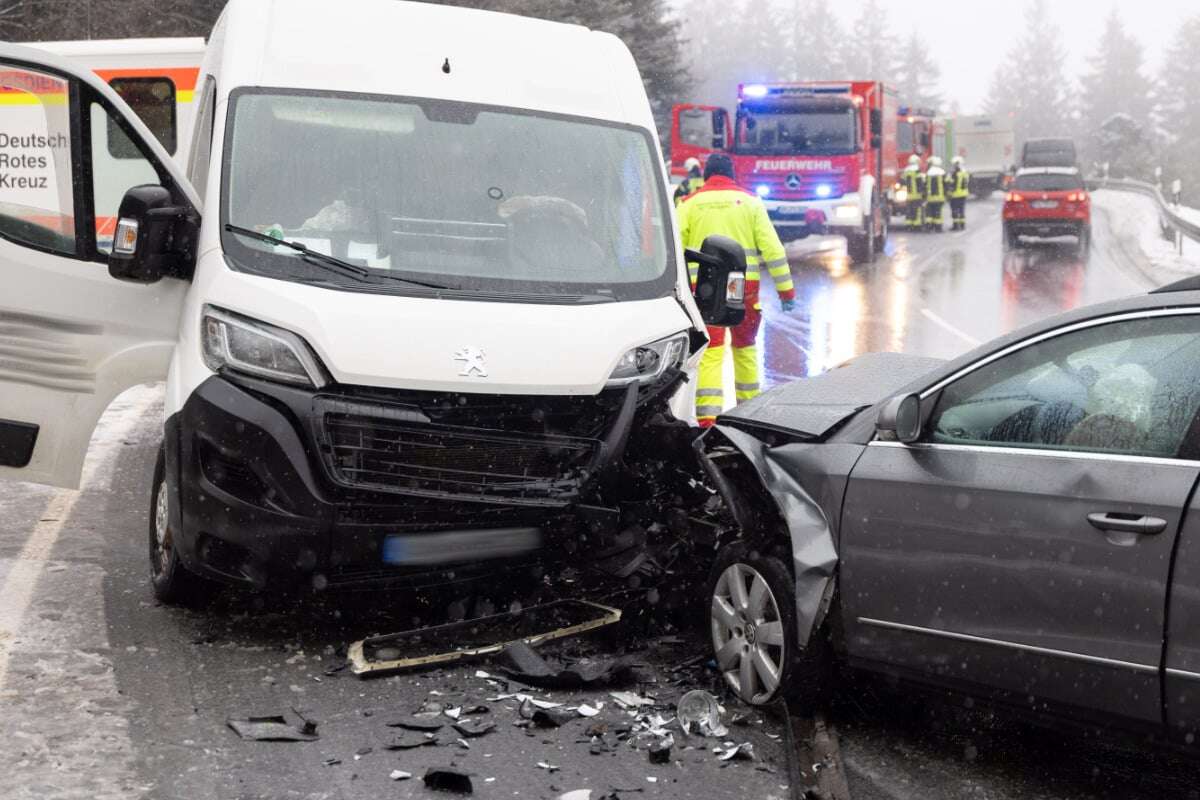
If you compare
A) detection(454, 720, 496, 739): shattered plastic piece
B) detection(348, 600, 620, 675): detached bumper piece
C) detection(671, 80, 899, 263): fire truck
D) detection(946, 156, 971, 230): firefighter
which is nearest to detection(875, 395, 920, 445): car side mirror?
detection(454, 720, 496, 739): shattered plastic piece

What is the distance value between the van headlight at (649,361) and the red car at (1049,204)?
2689 cm

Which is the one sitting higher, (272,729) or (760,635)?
(760,635)

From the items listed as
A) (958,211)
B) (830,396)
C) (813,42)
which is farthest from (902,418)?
(813,42)

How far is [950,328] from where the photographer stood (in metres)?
18.9

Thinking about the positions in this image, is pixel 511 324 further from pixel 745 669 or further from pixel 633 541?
pixel 745 669

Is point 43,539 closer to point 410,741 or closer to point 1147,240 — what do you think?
point 410,741

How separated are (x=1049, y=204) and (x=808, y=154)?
6.86m

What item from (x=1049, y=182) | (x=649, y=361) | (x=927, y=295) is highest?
(x=649, y=361)

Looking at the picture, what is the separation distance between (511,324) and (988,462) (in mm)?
1985

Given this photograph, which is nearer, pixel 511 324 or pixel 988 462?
pixel 988 462

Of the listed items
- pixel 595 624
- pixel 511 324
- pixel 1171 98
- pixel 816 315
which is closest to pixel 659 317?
pixel 511 324

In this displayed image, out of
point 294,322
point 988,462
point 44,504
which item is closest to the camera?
point 988,462

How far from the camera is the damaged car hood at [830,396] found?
5359 millimetres

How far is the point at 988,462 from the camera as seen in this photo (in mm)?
4625
